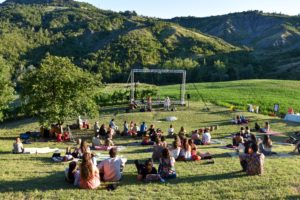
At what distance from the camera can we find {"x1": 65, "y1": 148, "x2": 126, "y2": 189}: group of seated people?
13662 mm

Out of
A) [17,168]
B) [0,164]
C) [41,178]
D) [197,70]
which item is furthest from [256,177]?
[197,70]

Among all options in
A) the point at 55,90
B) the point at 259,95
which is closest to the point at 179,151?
the point at 55,90

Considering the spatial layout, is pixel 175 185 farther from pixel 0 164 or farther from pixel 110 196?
pixel 0 164

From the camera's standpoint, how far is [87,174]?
45.2 feet

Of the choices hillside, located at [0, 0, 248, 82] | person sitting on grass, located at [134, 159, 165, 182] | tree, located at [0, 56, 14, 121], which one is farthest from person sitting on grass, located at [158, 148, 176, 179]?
hillside, located at [0, 0, 248, 82]

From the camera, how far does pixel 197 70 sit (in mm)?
114250

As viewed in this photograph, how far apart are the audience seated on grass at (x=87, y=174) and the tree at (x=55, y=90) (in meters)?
17.4

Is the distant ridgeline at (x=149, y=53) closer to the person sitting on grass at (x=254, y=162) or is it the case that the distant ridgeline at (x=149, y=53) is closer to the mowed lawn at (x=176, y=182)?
the mowed lawn at (x=176, y=182)

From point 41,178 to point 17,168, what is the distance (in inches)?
97.1

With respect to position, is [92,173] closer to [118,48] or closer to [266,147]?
[266,147]

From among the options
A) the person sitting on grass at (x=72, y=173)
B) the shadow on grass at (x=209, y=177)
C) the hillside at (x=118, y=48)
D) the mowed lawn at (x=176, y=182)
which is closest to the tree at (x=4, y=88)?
the mowed lawn at (x=176, y=182)

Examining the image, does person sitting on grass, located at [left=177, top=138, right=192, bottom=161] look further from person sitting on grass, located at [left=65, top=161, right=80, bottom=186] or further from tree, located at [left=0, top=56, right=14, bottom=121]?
tree, located at [left=0, top=56, right=14, bottom=121]

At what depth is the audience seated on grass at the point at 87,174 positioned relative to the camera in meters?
13.5

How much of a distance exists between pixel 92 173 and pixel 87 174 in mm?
172
